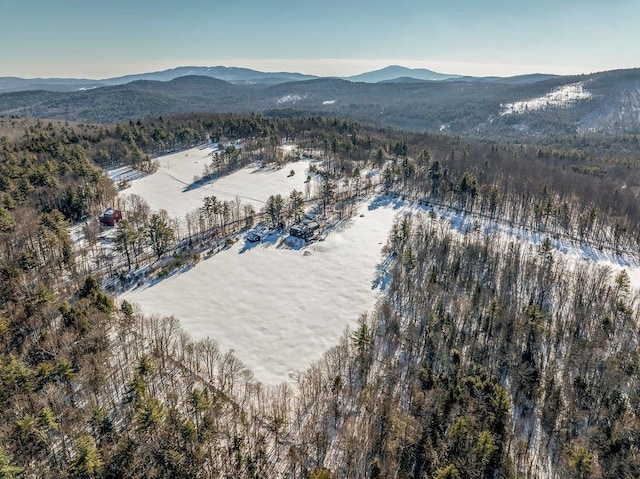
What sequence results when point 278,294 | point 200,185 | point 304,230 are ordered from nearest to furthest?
point 278,294 < point 304,230 < point 200,185

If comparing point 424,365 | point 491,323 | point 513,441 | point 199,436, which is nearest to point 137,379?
point 199,436

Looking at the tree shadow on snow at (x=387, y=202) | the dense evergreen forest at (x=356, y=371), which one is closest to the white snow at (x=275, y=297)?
the dense evergreen forest at (x=356, y=371)

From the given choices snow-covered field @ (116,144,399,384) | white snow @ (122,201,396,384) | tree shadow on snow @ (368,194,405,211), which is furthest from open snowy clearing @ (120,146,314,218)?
white snow @ (122,201,396,384)

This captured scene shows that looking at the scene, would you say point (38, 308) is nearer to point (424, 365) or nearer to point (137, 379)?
point (137, 379)

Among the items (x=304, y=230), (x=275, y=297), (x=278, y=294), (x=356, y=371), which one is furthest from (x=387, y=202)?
(x=356, y=371)

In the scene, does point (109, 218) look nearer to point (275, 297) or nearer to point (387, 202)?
point (275, 297)

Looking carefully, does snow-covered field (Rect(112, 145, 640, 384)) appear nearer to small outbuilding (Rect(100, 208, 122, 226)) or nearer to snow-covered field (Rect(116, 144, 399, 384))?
snow-covered field (Rect(116, 144, 399, 384))
